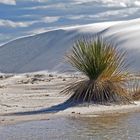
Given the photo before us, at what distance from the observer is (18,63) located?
10081cm

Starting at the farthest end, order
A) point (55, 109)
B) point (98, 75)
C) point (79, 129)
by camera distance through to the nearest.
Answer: point (98, 75) → point (55, 109) → point (79, 129)

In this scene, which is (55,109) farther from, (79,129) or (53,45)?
(53,45)

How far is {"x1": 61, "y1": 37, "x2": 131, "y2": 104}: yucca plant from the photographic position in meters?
19.3

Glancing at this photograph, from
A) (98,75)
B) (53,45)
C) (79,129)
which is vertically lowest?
(79,129)

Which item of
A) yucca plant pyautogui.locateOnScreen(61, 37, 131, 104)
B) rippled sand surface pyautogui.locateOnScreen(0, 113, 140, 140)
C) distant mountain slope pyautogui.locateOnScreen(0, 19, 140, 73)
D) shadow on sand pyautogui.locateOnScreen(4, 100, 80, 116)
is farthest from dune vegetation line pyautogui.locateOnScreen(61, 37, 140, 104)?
distant mountain slope pyautogui.locateOnScreen(0, 19, 140, 73)

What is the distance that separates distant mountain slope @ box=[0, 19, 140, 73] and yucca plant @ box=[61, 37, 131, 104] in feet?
154

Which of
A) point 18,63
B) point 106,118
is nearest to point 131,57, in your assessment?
point 18,63

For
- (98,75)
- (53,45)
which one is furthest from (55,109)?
(53,45)

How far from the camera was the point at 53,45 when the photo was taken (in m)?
103

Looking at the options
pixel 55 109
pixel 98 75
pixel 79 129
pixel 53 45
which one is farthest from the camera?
pixel 53 45

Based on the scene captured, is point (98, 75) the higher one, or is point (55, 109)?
point (98, 75)

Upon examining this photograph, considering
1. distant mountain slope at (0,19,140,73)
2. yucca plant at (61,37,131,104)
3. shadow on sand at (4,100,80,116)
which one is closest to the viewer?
shadow on sand at (4,100,80,116)

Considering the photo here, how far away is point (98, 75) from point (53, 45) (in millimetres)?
83664

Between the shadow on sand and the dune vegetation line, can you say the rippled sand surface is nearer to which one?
the shadow on sand
